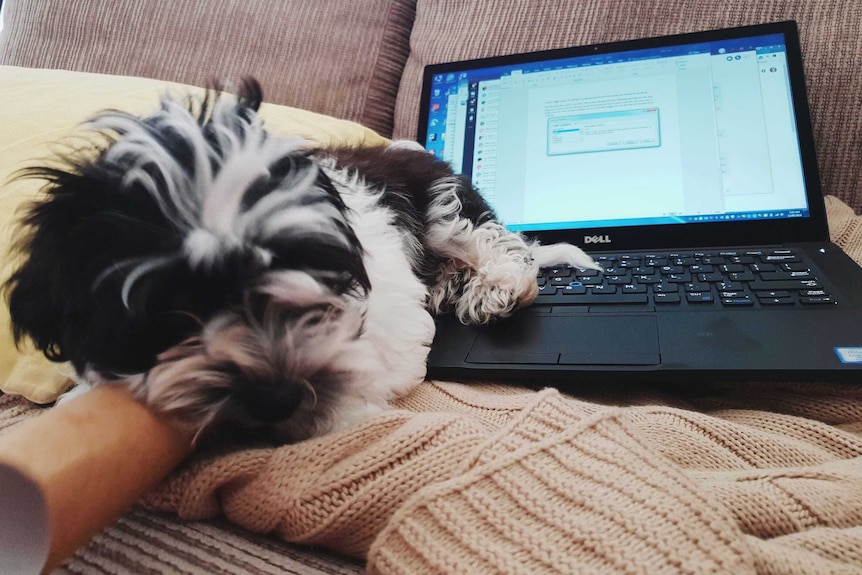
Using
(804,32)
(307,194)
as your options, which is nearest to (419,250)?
(307,194)

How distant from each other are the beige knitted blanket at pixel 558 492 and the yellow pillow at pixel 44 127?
0.42 metres

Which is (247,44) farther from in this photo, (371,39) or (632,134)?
(632,134)

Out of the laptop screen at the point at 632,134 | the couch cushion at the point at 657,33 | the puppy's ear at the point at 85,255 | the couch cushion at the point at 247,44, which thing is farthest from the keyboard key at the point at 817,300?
the couch cushion at the point at 247,44

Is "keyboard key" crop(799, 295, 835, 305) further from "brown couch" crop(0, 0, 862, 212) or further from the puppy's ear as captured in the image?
the puppy's ear

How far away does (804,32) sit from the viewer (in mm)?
1427

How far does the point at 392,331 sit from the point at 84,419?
496 millimetres

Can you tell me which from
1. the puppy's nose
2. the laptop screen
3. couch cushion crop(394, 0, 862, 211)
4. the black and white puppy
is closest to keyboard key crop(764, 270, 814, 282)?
the laptop screen

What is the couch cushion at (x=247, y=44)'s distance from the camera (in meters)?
1.90

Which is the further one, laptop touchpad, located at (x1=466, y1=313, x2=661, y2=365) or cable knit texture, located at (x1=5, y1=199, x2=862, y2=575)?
laptop touchpad, located at (x1=466, y1=313, x2=661, y2=365)

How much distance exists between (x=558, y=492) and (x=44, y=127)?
3.93ft

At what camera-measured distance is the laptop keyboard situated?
3.27ft

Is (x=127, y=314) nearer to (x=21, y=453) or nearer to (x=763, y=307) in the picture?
(x=21, y=453)

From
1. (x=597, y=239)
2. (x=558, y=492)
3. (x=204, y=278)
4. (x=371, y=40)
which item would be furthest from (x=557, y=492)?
(x=371, y=40)

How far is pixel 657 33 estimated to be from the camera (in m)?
1.55
